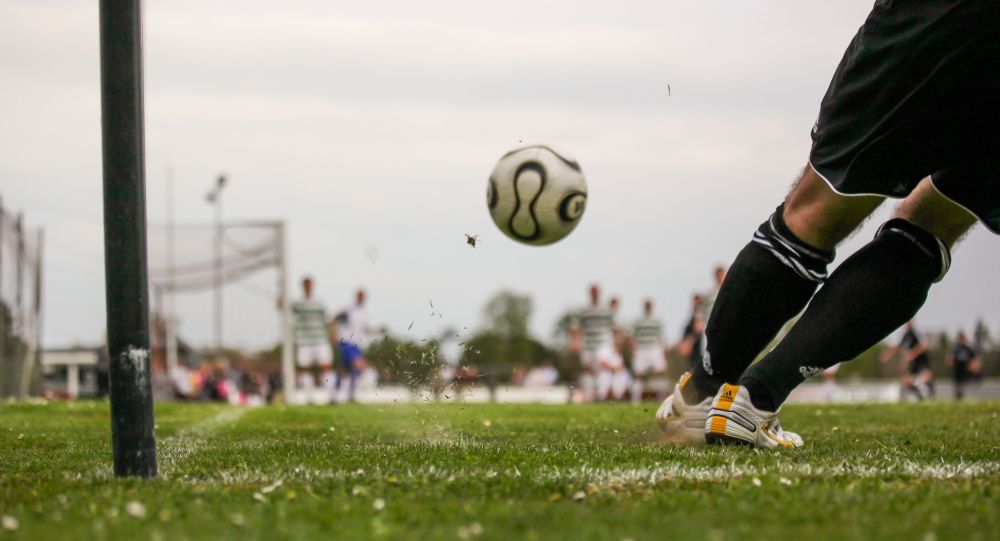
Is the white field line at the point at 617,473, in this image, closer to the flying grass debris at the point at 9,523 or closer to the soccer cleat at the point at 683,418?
the flying grass debris at the point at 9,523

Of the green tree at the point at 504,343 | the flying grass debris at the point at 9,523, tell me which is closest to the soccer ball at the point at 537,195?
the green tree at the point at 504,343

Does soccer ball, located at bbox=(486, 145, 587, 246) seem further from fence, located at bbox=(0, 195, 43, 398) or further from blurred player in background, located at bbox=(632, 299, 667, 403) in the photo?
blurred player in background, located at bbox=(632, 299, 667, 403)

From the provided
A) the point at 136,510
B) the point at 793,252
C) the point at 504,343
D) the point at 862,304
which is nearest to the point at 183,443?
the point at 136,510

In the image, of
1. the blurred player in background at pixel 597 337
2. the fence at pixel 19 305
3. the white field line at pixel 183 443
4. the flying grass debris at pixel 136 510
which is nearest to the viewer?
the flying grass debris at pixel 136 510

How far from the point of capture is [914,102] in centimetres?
377

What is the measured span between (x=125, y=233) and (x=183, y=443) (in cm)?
226

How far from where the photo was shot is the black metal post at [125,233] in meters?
3.30

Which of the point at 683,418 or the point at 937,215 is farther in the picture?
the point at 683,418

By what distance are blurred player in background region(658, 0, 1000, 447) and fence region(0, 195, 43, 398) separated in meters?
12.9

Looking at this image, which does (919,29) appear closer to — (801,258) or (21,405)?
(801,258)

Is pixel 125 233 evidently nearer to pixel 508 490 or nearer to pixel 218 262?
pixel 508 490

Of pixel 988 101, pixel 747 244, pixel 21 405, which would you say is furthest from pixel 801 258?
pixel 21 405

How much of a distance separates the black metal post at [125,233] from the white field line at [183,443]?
256 mm

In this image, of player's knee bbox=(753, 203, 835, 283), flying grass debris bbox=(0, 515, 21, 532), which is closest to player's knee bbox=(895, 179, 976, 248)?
player's knee bbox=(753, 203, 835, 283)
